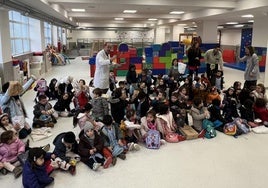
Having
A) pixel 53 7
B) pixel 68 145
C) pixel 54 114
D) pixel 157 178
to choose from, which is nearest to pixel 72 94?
pixel 54 114

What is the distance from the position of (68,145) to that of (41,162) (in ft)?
2.10

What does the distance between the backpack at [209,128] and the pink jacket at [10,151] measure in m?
2.89

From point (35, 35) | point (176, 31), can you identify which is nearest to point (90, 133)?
point (35, 35)

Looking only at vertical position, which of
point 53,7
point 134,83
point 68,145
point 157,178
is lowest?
point 157,178

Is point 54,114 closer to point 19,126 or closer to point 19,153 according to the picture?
point 19,126

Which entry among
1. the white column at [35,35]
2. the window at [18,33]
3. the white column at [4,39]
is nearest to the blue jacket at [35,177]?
the white column at [4,39]

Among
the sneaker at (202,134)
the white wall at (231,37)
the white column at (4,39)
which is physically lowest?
the sneaker at (202,134)

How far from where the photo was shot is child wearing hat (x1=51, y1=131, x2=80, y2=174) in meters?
3.31

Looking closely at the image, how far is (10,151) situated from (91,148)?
103 cm

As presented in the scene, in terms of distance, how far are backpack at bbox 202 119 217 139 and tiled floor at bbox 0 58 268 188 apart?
162 millimetres

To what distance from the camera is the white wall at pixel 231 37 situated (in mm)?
20312

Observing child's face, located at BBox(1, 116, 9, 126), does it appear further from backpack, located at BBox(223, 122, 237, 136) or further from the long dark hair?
backpack, located at BBox(223, 122, 237, 136)

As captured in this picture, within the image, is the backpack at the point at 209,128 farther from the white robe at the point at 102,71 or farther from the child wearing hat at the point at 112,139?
the white robe at the point at 102,71

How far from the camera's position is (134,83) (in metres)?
6.48
